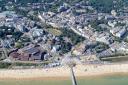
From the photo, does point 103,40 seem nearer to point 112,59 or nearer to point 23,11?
point 112,59

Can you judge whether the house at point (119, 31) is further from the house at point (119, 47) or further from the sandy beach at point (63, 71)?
the sandy beach at point (63, 71)

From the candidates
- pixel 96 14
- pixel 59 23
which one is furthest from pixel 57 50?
pixel 96 14

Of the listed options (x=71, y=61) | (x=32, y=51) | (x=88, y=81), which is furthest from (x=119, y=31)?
(x=88, y=81)

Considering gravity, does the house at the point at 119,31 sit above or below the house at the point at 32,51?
below

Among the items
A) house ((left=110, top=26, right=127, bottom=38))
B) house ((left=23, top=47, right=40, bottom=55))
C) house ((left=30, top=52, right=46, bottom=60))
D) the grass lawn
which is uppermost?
house ((left=23, top=47, right=40, bottom=55))

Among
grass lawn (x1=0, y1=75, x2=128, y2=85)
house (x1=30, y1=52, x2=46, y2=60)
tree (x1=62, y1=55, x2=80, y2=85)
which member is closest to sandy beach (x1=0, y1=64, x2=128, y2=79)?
tree (x1=62, y1=55, x2=80, y2=85)

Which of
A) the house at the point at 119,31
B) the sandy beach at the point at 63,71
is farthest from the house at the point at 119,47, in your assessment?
the sandy beach at the point at 63,71

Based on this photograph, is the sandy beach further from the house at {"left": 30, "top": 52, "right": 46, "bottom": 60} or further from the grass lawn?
the house at {"left": 30, "top": 52, "right": 46, "bottom": 60}

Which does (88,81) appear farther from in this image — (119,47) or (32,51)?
(119,47)

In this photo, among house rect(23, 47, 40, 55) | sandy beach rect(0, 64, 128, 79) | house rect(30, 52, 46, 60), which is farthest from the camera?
house rect(23, 47, 40, 55)
